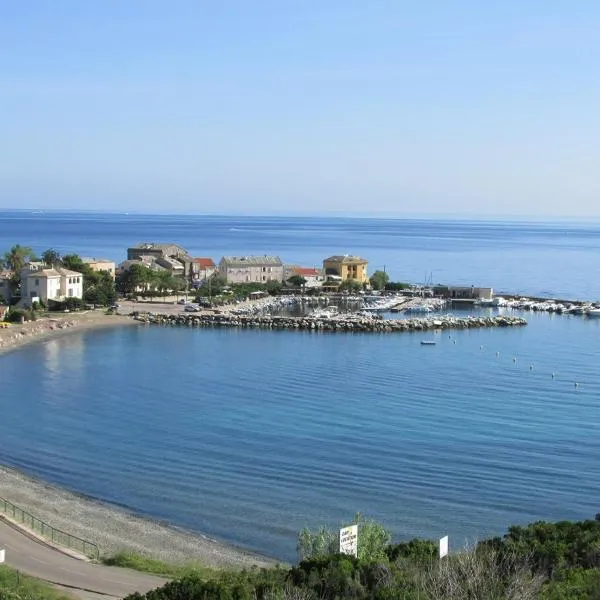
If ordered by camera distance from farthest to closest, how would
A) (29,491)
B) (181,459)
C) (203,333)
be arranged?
(203,333) < (181,459) < (29,491)

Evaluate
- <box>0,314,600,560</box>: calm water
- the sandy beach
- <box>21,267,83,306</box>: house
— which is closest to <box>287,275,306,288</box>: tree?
<box>21,267,83,306</box>: house

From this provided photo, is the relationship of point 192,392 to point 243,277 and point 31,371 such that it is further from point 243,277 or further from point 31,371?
point 243,277

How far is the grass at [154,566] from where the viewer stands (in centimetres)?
1328

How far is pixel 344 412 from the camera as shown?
26219 millimetres

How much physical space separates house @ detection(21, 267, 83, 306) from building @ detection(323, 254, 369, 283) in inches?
800

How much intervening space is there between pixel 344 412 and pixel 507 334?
70.2 feet

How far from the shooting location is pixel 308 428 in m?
24.0

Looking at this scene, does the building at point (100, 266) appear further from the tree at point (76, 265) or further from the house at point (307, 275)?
the house at point (307, 275)

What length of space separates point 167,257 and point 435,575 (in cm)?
5327

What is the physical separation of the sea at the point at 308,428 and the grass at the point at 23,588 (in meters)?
4.88

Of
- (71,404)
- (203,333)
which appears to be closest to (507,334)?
(203,333)

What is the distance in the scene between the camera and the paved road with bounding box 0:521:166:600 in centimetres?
1225

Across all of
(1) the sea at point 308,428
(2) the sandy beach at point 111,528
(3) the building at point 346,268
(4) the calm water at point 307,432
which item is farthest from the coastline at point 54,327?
(3) the building at point 346,268

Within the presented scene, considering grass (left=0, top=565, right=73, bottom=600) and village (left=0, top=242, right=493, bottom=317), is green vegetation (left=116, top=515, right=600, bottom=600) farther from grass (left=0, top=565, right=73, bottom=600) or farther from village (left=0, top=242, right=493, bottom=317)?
village (left=0, top=242, right=493, bottom=317)
